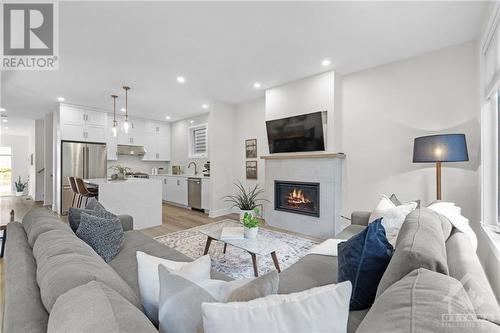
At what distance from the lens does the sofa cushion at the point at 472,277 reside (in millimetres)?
632

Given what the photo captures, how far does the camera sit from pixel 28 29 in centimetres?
240

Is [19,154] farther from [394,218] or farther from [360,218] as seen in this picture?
[394,218]

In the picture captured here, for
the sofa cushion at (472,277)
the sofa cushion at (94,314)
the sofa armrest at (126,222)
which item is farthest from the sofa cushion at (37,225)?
the sofa cushion at (472,277)

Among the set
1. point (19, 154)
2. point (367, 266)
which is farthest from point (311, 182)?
point (19, 154)

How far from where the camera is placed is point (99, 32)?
2.50m

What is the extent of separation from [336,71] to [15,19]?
151 inches

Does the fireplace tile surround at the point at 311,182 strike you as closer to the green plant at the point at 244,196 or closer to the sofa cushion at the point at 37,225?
the green plant at the point at 244,196

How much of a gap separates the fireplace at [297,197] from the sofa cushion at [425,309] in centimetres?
321

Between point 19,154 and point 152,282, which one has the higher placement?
point 19,154

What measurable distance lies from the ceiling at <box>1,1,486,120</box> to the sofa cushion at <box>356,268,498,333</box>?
90.9 inches

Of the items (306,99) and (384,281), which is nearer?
(384,281)

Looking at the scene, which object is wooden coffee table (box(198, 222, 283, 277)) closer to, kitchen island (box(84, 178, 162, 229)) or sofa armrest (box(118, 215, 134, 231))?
sofa armrest (box(118, 215, 134, 231))

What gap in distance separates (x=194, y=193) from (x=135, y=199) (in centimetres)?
188

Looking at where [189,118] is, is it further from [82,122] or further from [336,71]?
[336,71]
